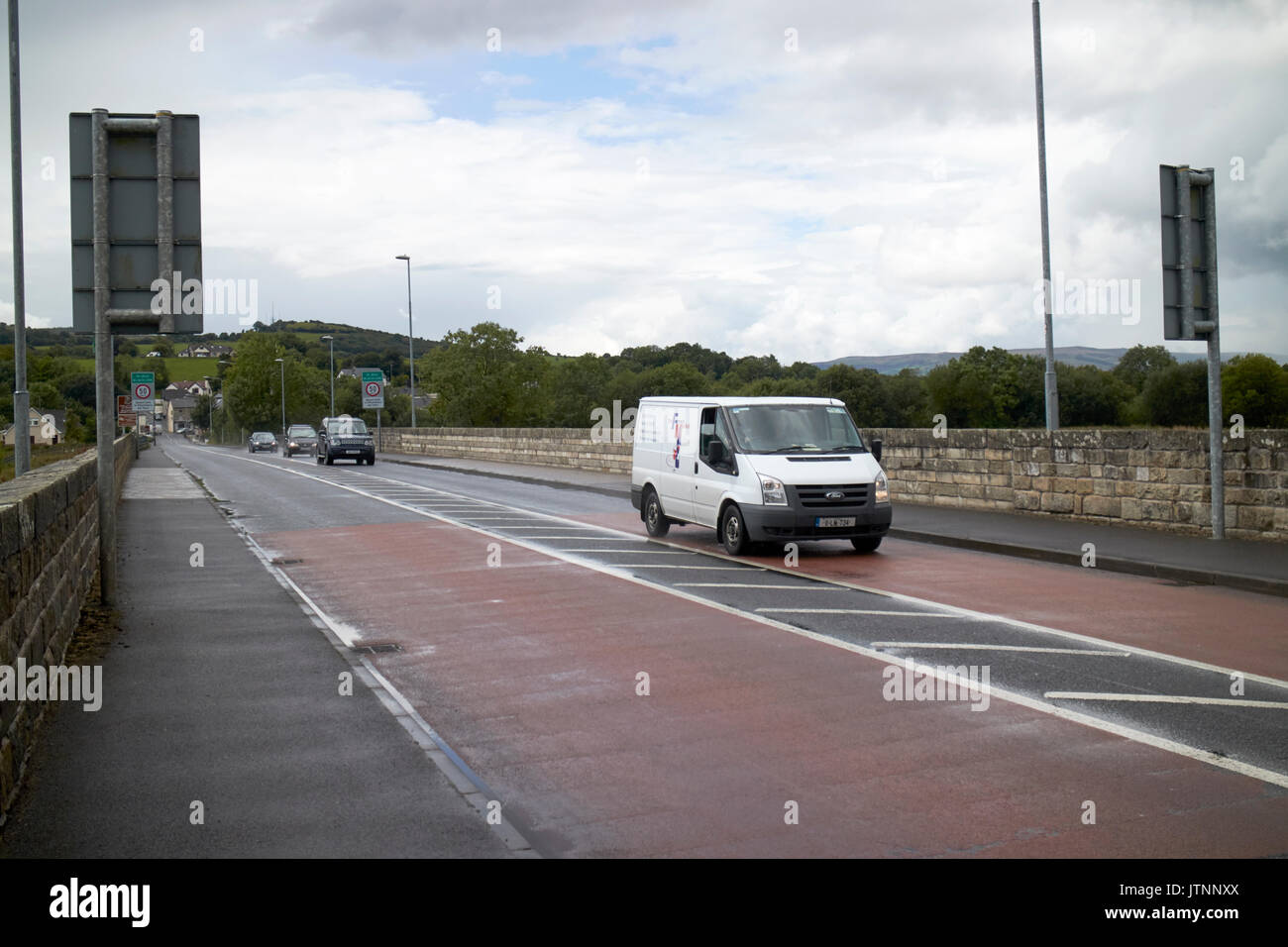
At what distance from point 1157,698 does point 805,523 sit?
24.9 ft

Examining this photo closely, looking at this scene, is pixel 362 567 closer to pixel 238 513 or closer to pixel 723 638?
pixel 723 638

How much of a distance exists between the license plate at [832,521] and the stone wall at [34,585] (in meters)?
8.07

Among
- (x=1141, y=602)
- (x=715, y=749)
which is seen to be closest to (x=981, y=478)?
(x=1141, y=602)

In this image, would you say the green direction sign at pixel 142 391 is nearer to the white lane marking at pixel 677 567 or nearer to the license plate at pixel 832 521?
the white lane marking at pixel 677 567

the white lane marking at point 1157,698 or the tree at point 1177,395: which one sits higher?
the tree at point 1177,395

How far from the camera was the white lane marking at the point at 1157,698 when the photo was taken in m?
7.04

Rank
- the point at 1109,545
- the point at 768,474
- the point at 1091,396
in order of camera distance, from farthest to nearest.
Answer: the point at 1091,396 < the point at 768,474 < the point at 1109,545

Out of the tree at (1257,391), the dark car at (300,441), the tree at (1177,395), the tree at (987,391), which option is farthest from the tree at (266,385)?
the tree at (1257,391)

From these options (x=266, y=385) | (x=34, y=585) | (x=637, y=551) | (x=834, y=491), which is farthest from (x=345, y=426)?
(x=266, y=385)

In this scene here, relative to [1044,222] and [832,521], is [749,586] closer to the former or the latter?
[832,521]

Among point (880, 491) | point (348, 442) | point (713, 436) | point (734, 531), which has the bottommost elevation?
point (734, 531)

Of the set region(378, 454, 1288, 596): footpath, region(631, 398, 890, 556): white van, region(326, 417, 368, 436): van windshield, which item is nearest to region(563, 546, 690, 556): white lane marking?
region(631, 398, 890, 556): white van

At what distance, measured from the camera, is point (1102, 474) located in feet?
56.6

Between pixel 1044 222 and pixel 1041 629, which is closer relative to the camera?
pixel 1041 629
